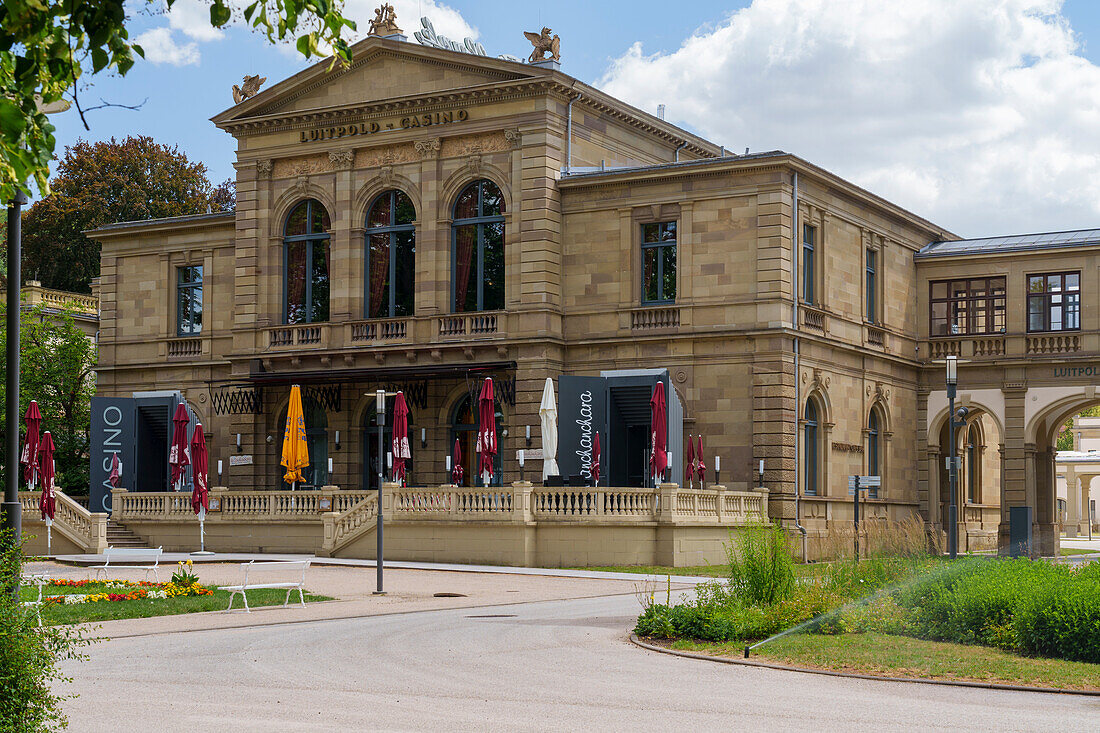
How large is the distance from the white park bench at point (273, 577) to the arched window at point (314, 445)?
12.4m

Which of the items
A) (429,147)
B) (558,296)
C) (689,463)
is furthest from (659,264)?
(429,147)

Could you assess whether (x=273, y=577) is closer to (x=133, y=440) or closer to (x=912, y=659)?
(x=133, y=440)

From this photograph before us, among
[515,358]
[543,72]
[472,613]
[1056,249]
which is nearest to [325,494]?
[515,358]

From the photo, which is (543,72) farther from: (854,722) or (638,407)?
(854,722)

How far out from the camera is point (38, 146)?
7648mm

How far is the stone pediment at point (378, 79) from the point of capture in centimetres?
4466

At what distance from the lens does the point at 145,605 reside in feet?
82.6

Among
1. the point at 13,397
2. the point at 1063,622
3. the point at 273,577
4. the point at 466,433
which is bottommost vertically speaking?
the point at 273,577

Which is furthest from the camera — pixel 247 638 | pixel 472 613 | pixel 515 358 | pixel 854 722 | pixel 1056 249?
pixel 1056 249

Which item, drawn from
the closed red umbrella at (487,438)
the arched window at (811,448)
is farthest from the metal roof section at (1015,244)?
the closed red umbrella at (487,438)

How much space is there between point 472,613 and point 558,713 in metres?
11.4

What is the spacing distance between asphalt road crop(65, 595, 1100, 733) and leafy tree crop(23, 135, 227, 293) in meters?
52.7

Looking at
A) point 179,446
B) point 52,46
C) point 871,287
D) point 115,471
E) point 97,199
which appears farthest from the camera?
point 97,199

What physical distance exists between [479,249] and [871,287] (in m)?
13.0
